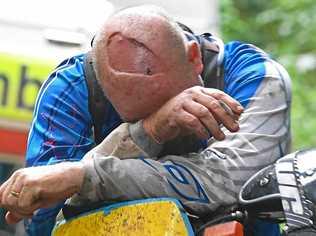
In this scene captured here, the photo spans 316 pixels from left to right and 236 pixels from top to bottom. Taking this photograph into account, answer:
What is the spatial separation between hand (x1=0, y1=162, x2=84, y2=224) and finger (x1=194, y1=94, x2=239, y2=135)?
0.26 metres

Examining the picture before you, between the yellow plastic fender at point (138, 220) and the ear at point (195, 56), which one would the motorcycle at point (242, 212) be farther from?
the ear at point (195, 56)

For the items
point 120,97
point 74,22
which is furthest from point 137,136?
point 74,22

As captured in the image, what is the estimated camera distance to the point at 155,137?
2.33 m

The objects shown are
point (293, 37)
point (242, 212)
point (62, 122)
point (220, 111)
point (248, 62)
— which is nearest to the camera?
point (220, 111)

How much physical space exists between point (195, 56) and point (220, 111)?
0.21 m

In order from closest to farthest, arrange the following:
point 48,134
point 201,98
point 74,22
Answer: point 201,98
point 48,134
point 74,22

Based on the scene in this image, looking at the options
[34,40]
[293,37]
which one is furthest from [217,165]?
[293,37]

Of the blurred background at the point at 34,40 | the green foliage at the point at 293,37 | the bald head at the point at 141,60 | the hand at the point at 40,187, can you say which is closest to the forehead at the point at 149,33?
the bald head at the point at 141,60

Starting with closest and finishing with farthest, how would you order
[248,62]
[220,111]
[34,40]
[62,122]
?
[220,111], [62,122], [248,62], [34,40]

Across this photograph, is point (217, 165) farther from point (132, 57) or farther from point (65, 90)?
point (65, 90)

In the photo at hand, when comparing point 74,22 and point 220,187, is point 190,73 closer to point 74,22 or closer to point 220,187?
point 220,187

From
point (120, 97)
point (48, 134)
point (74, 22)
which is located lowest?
point (74, 22)

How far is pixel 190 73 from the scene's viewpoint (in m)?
2.35

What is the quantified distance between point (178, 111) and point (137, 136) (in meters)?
0.13
